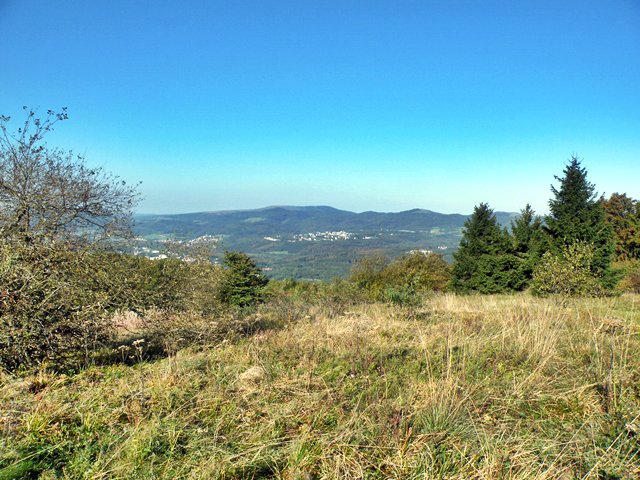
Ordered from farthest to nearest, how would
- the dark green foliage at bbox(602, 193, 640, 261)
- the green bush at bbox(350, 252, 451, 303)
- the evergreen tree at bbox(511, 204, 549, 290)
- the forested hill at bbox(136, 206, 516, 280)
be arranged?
the forested hill at bbox(136, 206, 516, 280)
the green bush at bbox(350, 252, 451, 303)
the dark green foliage at bbox(602, 193, 640, 261)
the evergreen tree at bbox(511, 204, 549, 290)

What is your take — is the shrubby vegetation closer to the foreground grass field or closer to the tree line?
the foreground grass field

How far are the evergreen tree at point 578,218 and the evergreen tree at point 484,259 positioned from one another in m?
3.88

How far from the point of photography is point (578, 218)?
73.2 ft

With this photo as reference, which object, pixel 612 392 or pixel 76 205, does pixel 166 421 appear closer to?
pixel 612 392

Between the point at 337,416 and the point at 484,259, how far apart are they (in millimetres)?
27181

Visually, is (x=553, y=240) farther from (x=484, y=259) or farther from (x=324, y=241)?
(x=324, y=241)

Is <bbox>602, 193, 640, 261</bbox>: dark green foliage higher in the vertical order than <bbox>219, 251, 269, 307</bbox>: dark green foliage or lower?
higher

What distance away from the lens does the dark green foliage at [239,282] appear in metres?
22.2

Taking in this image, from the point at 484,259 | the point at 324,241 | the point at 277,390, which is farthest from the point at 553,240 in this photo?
the point at 324,241

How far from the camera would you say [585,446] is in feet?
8.02

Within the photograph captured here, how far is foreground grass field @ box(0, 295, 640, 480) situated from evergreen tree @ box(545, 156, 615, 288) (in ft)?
71.0

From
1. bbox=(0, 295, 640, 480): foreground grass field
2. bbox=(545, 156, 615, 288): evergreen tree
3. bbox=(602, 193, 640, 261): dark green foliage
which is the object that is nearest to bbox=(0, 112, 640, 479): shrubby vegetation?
bbox=(0, 295, 640, 480): foreground grass field

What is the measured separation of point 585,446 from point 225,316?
19.1 ft

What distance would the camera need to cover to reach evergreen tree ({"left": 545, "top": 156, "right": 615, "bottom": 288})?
21.7 m
